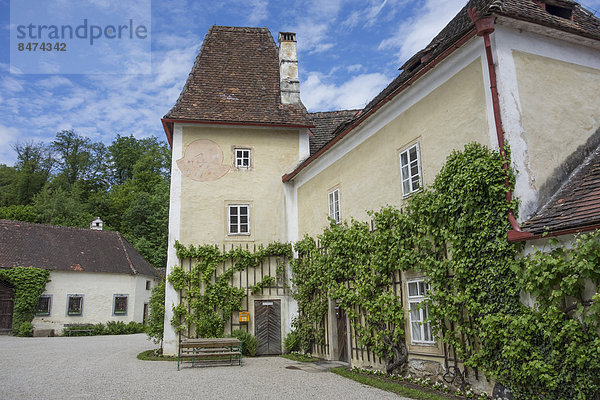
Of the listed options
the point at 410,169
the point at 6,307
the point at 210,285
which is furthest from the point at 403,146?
the point at 6,307

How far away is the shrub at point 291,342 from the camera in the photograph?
14.6m

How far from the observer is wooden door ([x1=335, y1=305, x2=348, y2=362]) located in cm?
1274

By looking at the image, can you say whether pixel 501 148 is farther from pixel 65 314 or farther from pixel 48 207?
pixel 48 207

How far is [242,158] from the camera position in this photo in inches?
634

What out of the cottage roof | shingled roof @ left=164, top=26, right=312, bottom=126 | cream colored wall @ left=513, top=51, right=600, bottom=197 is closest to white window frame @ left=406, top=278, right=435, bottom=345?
cream colored wall @ left=513, top=51, right=600, bottom=197

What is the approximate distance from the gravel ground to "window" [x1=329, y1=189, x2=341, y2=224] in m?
4.03

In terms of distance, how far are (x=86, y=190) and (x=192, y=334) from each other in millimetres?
43263

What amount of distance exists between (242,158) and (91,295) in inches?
664

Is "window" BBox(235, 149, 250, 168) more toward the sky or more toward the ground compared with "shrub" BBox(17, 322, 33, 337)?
more toward the sky

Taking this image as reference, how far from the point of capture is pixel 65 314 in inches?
1037

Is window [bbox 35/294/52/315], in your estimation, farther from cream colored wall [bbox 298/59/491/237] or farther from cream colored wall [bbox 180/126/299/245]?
cream colored wall [bbox 298/59/491/237]

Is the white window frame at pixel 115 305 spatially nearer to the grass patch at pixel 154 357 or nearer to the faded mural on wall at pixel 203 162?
the grass patch at pixel 154 357

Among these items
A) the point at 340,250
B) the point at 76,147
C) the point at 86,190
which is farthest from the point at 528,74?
the point at 76,147

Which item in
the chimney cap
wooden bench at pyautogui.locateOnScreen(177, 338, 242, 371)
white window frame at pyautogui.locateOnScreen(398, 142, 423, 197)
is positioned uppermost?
the chimney cap
